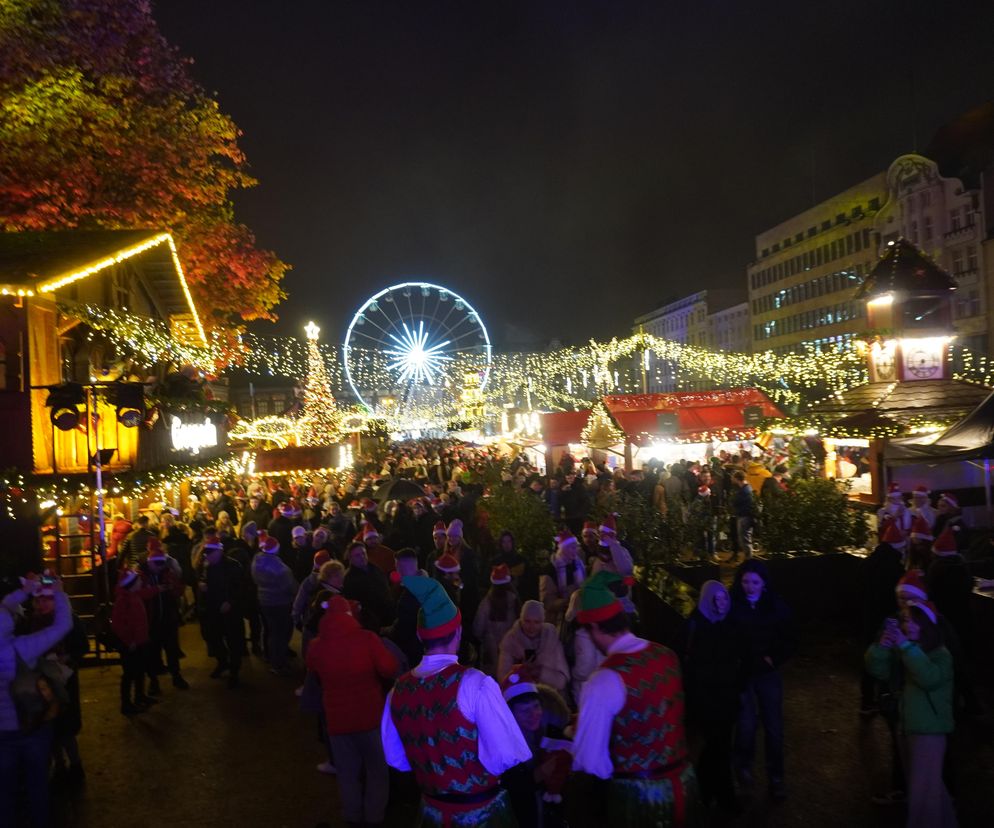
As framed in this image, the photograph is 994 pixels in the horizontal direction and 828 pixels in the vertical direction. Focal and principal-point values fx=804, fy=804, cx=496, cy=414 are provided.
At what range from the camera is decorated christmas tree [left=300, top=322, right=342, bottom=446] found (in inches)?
1242

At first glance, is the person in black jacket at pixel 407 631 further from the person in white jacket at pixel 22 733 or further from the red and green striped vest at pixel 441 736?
the red and green striped vest at pixel 441 736

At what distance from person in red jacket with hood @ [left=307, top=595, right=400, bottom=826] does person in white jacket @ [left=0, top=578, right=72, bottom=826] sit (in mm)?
1786

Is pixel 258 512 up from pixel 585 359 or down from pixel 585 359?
down

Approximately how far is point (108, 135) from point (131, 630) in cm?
1255

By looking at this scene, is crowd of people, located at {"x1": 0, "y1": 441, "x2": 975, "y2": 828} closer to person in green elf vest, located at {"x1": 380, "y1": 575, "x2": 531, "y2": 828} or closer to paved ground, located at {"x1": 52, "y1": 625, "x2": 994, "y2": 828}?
person in green elf vest, located at {"x1": 380, "y1": 575, "x2": 531, "y2": 828}

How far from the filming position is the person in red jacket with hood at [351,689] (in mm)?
5117

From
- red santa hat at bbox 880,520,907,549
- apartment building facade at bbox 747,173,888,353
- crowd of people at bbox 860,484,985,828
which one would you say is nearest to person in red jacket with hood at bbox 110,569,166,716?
crowd of people at bbox 860,484,985,828

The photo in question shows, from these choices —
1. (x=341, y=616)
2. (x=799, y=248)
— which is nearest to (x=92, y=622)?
(x=341, y=616)

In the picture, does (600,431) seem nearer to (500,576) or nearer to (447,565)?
(447,565)

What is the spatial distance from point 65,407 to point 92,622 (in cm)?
315

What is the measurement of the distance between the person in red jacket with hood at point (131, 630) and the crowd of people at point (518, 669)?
2 centimetres

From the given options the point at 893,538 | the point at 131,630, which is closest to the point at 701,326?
Result: the point at 893,538

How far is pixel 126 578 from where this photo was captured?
8.43 meters

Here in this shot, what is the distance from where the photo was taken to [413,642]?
262 inches
